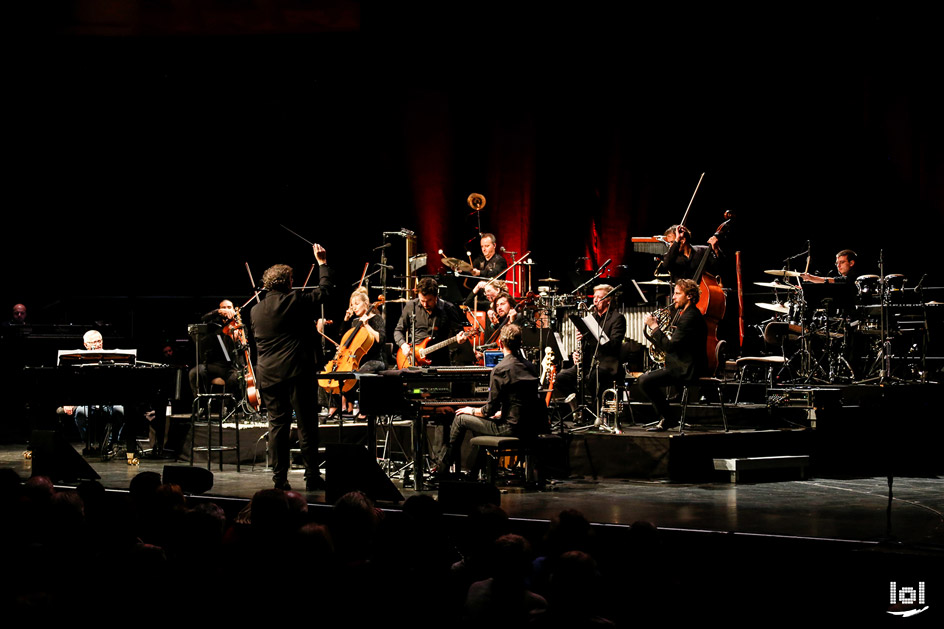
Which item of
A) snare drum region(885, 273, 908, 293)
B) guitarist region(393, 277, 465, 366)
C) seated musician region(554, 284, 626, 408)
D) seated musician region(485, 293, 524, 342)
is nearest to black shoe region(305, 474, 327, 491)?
guitarist region(393, 277, 465, 366)

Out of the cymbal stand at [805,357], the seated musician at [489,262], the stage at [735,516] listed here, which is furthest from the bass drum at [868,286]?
the seated musician at [489,262]

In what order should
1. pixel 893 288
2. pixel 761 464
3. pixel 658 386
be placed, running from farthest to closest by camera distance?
pixel 893 288 → pixel 658 386 → pixel 761 464

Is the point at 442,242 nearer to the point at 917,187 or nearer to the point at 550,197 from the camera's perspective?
the point at 550,197

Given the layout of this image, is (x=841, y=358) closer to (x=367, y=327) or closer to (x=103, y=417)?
(x=367, y=327)

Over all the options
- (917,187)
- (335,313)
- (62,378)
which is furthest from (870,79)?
(62,378)

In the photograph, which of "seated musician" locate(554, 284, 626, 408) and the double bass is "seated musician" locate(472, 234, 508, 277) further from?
the double bass

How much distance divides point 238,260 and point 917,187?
1029 cm

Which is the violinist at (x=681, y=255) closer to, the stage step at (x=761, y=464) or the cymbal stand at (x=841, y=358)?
the cymbal stand at (x=841, y=358)

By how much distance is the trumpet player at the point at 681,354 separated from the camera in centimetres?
924

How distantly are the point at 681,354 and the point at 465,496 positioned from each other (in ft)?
14.4

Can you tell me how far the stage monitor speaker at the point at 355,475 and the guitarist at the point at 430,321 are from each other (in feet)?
11.9

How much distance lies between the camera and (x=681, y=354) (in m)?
9.27

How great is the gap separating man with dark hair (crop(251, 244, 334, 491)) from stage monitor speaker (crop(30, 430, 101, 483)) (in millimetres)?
1489

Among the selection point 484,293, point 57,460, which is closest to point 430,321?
point 484,293
